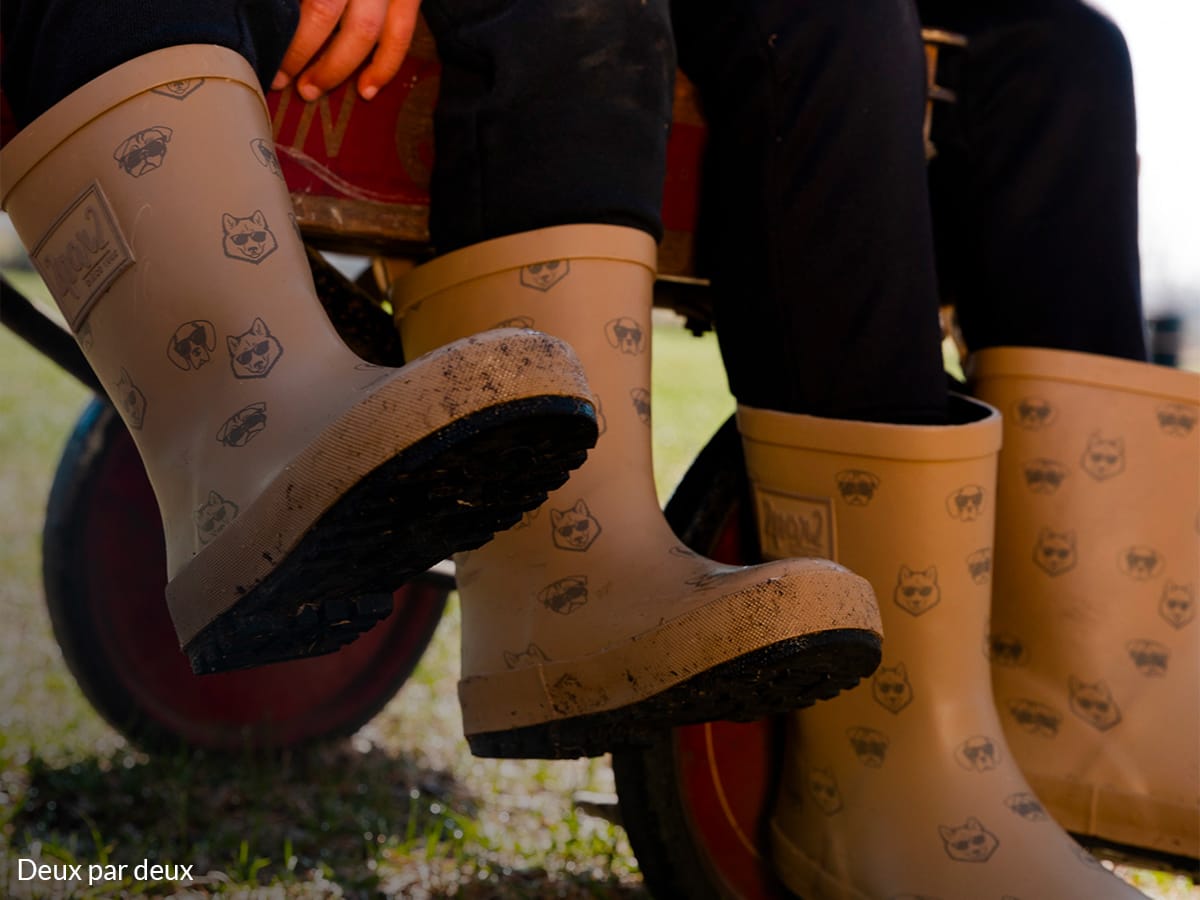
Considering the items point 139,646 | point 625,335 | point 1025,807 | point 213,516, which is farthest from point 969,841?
point 139,646

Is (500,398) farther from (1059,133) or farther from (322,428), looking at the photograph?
(1059,133)

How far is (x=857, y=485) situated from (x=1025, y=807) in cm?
25

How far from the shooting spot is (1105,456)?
37.8 inches

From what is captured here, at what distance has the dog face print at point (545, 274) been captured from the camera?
0.72 meters

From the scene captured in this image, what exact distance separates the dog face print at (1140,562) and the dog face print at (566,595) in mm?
514

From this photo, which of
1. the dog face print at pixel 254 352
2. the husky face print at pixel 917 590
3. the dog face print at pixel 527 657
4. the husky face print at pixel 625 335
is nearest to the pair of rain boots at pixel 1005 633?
the husky face print at pixel 917 590

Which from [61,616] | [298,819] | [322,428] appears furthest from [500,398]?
[61,616]

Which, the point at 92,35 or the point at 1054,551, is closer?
the point at 92,35

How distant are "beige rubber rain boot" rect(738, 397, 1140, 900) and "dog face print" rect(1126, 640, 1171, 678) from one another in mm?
200

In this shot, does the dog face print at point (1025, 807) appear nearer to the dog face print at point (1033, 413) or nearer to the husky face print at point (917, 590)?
the husky face print at point (917, 590)

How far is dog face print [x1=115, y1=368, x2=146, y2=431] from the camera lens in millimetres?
654

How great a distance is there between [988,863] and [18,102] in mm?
772

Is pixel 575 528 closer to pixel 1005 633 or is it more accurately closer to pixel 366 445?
pixel 366 445

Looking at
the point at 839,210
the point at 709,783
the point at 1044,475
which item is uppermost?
the point at 839,210
